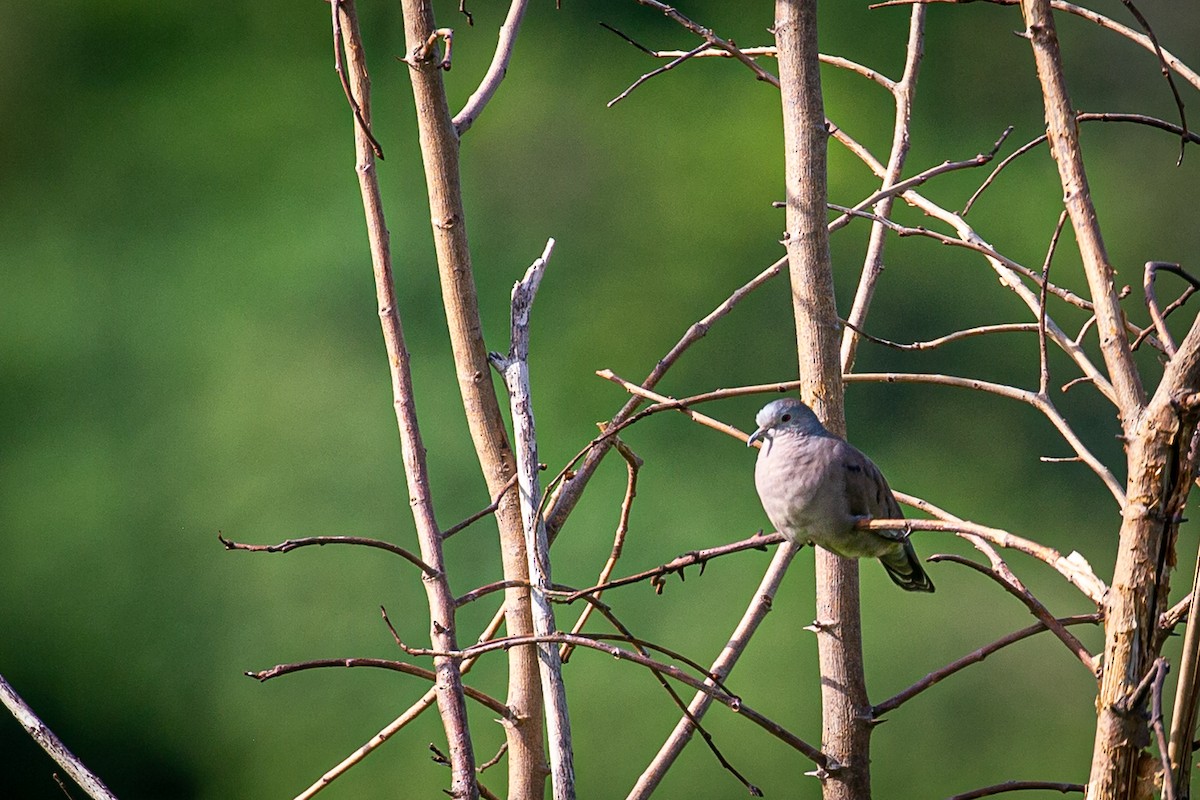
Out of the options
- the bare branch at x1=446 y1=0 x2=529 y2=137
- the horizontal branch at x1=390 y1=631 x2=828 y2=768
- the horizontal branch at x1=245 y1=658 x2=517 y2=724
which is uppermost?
the bare branch at x1=446 y1=0 x2=529 y2=137

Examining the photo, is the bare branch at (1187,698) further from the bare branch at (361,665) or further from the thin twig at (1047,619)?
the bare branch at (361,665)

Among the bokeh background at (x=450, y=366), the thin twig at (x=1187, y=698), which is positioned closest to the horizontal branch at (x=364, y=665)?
the thin twig at (x=1187, y=698)

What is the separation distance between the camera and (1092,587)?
694mm

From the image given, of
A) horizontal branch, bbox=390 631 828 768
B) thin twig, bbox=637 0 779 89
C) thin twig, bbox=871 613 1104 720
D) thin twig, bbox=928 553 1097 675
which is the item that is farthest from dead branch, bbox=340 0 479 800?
thin twig, bbox=928 553 1097 675

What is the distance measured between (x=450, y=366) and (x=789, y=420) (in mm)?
1590

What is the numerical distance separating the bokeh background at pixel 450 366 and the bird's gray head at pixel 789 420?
1.31m

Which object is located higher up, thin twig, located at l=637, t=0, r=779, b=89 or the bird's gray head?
thin twig, located at l=637, t=0, r=779, b=89

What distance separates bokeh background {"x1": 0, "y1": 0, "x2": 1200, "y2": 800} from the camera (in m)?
2.26

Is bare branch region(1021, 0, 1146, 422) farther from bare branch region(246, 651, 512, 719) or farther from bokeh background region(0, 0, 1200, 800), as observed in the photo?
bokeh background region(0, 0, 1200, 800)

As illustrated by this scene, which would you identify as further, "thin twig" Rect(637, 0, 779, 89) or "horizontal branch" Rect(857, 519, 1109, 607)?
"thin twig" Rect(637, 0, 779, 89)

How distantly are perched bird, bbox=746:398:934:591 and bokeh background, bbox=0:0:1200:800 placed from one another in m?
1.33

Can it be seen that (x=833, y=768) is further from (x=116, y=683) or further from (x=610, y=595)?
A: (x=116, y=683)

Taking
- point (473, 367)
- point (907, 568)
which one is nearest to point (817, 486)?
point (907, 568)

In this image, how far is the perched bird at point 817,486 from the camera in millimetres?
866
